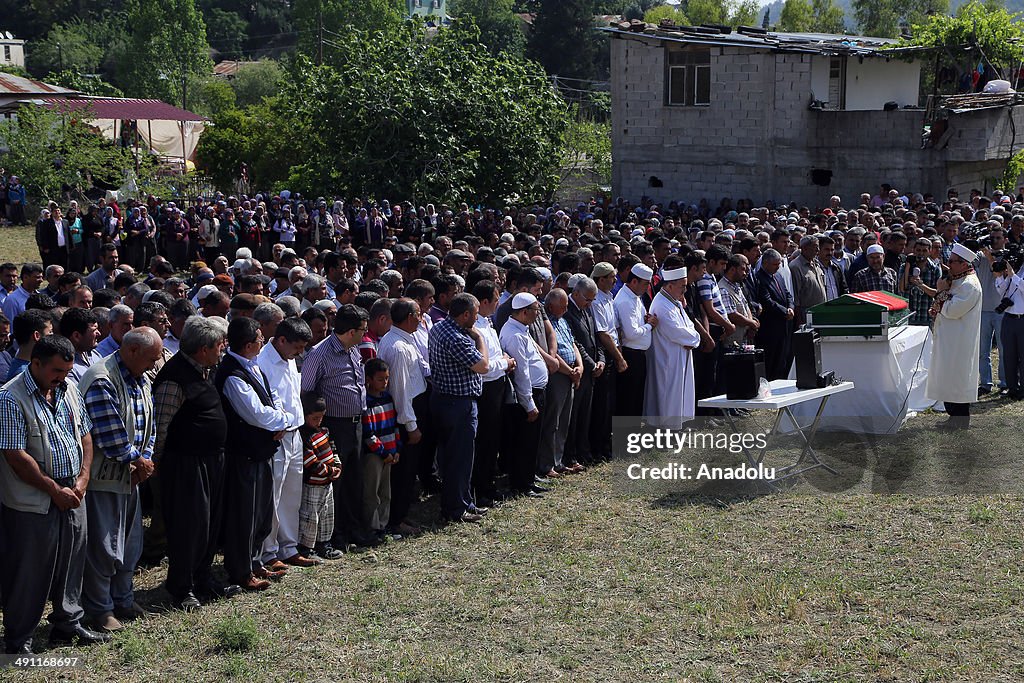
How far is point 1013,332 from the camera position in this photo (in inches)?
458

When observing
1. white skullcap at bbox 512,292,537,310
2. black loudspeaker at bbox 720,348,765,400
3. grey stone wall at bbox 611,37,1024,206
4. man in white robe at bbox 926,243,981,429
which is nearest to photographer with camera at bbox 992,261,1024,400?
man in white robe at bbox 926,243,981,429

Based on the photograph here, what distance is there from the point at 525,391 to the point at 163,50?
237 ft

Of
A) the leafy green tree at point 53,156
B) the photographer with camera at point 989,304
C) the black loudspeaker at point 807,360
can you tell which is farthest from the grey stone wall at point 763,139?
the black loudspeaker at point 807,360

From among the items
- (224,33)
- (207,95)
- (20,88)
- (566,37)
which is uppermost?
(224,33)

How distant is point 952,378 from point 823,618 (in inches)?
195

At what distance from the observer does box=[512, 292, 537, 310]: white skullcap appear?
8664 millimetres

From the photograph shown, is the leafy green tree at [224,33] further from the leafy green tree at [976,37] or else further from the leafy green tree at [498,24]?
the leafy green tree at [976,37]

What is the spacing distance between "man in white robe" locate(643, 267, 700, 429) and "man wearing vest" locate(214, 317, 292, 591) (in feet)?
14.2

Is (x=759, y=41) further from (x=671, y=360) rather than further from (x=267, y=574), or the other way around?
(x=267, y=574)

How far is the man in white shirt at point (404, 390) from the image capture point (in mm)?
7793

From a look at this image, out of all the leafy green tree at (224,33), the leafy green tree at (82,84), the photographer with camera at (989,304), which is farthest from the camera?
the leafy green tree at (224,33)

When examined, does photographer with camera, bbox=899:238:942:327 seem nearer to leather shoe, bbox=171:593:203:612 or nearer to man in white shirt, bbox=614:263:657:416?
man in white shirt, bbox=614:263:657:416

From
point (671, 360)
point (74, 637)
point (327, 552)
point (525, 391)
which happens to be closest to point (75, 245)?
point (671, 360)

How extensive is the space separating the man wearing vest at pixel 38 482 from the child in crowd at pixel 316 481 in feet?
5.06
